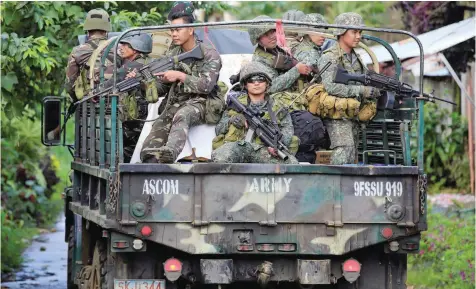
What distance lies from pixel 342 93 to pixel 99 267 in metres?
2.57

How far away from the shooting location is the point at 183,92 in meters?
11.1

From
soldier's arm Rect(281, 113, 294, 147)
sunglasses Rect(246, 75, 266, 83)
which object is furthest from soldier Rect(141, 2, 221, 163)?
soldier's arm Rect(281, 113, 294, 147)

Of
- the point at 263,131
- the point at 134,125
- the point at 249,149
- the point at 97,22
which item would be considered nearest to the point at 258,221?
the point at 249,149

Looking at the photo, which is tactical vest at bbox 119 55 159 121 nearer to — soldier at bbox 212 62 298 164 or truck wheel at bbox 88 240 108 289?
soldier at bbox 212 62 298 164

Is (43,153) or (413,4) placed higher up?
(413,4)

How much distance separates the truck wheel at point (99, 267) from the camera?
1128 cm

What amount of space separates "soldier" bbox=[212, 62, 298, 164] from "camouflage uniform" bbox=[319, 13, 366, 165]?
0.42 metres

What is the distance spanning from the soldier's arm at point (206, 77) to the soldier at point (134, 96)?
289mm

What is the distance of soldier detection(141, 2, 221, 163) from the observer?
10875 mm

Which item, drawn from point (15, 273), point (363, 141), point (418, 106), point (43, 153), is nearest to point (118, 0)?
point (15, 273)

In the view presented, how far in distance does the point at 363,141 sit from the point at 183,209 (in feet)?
8.16

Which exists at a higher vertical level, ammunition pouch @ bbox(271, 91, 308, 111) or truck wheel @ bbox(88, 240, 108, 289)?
ammunition pouch @ bbox(271, 91, 308, 111)

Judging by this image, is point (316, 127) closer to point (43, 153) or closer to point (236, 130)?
point (236, 130)

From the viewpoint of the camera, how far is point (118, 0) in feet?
54.6
